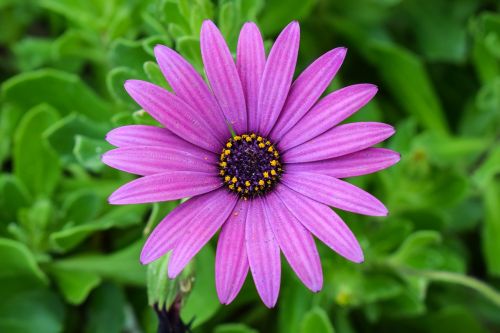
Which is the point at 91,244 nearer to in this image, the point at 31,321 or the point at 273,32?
the point at 31,321

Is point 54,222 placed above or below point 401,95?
below

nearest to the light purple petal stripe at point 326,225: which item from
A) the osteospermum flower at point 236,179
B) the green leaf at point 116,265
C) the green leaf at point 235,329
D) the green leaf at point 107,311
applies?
the osteospermum flower at point 236,179

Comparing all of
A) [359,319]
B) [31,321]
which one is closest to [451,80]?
[359,319]

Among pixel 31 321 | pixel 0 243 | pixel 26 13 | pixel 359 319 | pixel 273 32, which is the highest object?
pixel 26 13

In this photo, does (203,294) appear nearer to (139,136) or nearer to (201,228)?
(201,228)

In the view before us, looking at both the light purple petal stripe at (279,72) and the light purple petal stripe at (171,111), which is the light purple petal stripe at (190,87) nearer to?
the light purple petal stripe at (171,111)

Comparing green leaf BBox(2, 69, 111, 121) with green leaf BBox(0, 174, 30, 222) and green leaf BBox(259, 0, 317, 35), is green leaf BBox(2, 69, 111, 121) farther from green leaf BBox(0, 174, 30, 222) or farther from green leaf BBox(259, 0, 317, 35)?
green leaf BBox(259, 0, 317, 35)
